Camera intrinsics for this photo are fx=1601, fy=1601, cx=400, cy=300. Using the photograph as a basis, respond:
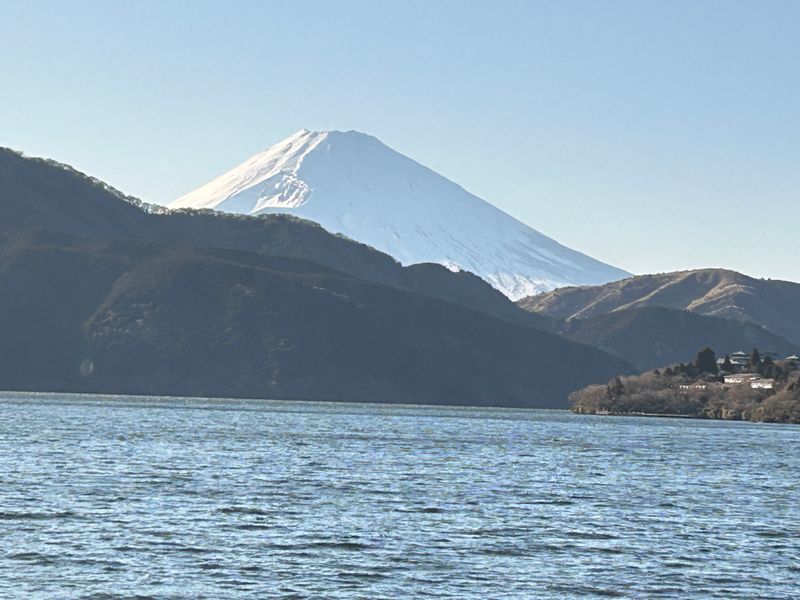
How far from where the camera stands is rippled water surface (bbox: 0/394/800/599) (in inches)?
1975

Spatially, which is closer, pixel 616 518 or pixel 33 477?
pixel 616 518

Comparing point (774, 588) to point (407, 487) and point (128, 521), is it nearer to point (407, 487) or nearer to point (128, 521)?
point (128, 521)

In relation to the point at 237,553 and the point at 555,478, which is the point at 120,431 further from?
the point at 237,553

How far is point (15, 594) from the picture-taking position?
46.1m

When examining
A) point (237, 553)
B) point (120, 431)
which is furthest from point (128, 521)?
point (120, 431)

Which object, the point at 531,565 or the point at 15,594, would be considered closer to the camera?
the point at 15,594

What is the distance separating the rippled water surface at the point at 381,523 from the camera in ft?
165

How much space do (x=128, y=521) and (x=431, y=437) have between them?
95296 mm

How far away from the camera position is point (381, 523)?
6531 centimetres

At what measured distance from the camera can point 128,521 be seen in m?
62.4

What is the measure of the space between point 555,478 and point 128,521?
129 ft

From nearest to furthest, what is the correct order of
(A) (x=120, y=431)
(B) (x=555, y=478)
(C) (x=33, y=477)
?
(C) (x=33, y=477), (B) (x=555, y=478), (A) (x=120, y=431)

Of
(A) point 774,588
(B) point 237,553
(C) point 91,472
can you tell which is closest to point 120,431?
(C) point 91,472

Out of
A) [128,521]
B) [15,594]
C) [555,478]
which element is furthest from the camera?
[555,478]
